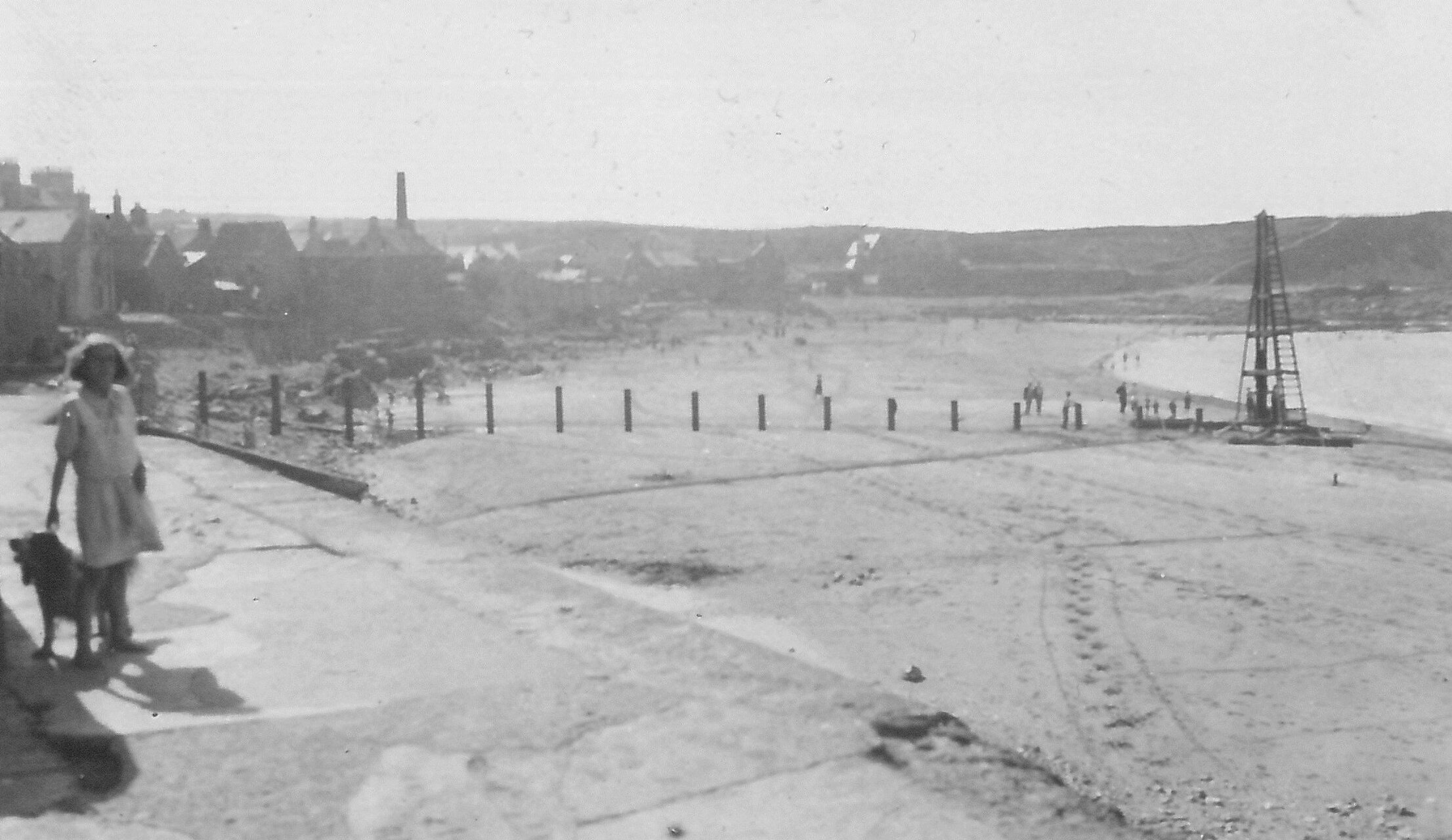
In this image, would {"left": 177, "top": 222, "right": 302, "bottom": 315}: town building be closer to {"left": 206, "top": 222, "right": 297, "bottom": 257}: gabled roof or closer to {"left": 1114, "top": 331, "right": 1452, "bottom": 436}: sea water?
{"left": 206, "top": 222, "right": 297, "bottom": 257}: gabled roof

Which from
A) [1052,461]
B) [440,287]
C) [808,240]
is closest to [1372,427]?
[1052,461]

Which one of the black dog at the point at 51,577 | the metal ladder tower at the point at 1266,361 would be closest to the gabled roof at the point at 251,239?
the metal ladder tower at the point at 1266,361

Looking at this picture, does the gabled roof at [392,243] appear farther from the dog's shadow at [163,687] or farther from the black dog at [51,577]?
the dog's shadow at [163,687]

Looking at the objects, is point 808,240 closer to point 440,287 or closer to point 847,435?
point 440,287

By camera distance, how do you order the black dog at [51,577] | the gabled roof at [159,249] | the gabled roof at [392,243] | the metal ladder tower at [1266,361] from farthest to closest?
the gabled roof at [392,243], the gabled roof at [159,249], the metal ladder tower at [1266,361], the black dog at [51,577]

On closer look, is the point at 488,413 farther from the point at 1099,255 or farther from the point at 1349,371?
the point at 1099,255

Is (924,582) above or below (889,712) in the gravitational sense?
below
